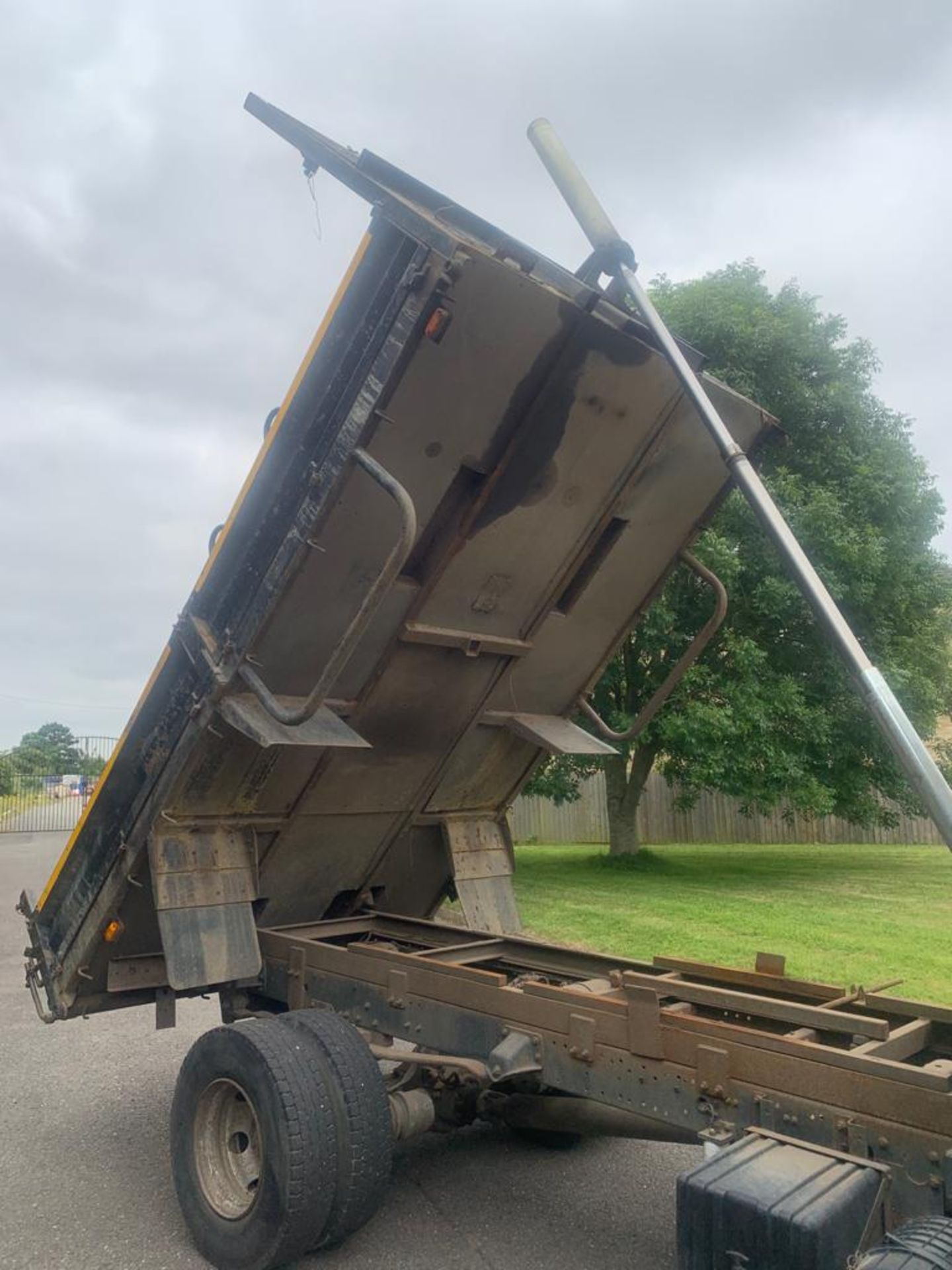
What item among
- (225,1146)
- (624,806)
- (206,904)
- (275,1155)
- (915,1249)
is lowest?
(225,1146)

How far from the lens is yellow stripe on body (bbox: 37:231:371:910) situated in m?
3.69

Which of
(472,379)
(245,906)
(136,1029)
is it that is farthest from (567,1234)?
(136,1029)

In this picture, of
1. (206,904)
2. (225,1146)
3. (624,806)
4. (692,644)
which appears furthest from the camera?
(624,806)

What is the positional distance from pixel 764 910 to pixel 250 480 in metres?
Answer: 9.71

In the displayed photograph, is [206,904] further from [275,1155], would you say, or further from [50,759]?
[50,759]

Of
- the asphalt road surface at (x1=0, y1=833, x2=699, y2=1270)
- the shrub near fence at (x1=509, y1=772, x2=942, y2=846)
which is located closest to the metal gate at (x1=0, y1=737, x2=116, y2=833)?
the shrub near fence at (x1=509, y1=772, x2=942, y2=846)

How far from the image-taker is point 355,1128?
383cm

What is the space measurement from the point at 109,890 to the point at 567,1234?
237 cm

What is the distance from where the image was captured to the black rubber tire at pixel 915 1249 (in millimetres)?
2275

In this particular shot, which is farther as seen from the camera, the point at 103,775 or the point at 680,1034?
the point at 103,775

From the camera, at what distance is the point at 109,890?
459 centimetres

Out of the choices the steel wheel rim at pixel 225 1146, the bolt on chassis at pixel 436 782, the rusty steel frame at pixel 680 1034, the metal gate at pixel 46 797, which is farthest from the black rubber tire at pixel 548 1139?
the metal gate at pixel 46 797

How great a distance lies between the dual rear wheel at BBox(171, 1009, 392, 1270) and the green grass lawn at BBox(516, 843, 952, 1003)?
10.2 ft

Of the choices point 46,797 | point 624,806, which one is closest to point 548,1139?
point 624,806
